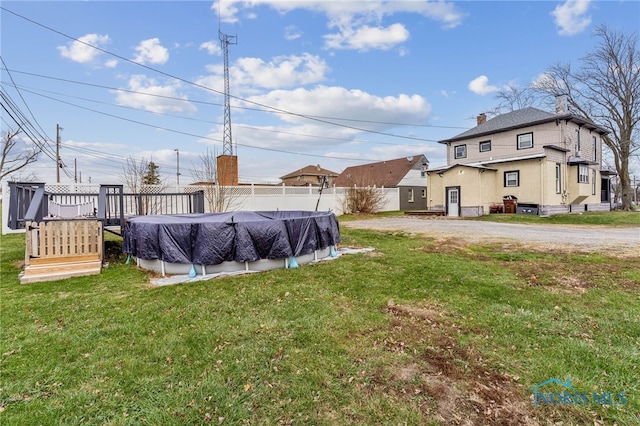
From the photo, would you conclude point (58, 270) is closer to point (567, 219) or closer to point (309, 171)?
point (567, 219)

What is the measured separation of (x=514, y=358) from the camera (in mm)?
2545

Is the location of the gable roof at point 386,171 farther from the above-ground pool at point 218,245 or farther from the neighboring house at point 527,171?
the above-ground pool at point 218,245

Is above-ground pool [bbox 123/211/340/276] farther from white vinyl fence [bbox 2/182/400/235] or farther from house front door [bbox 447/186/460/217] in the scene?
house front door [bbox 447/186/460/217]

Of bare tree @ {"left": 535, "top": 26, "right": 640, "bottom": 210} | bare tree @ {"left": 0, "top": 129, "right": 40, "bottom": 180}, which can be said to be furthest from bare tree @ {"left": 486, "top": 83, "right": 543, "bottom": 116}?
bare tree @ {"left": 0, "top": 129, "right": 40, "bottom": 180}

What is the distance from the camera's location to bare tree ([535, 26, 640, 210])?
1964 cm

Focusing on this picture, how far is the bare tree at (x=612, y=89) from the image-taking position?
19641mm

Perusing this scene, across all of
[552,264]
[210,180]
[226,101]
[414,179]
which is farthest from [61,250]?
[414,179]

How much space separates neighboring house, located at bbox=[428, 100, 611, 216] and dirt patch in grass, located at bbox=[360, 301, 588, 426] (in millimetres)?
16736

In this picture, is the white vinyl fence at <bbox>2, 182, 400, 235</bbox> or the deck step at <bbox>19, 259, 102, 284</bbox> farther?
the white vinyl fence at <bbox>2, 182, 400, 235</bbox>

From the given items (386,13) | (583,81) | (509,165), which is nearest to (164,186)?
(386,13)

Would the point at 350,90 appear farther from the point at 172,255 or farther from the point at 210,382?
the point at 210,382

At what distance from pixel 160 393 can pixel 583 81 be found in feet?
97.8

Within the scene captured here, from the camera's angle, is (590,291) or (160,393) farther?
(590,291)

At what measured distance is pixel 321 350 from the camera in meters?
2.71
